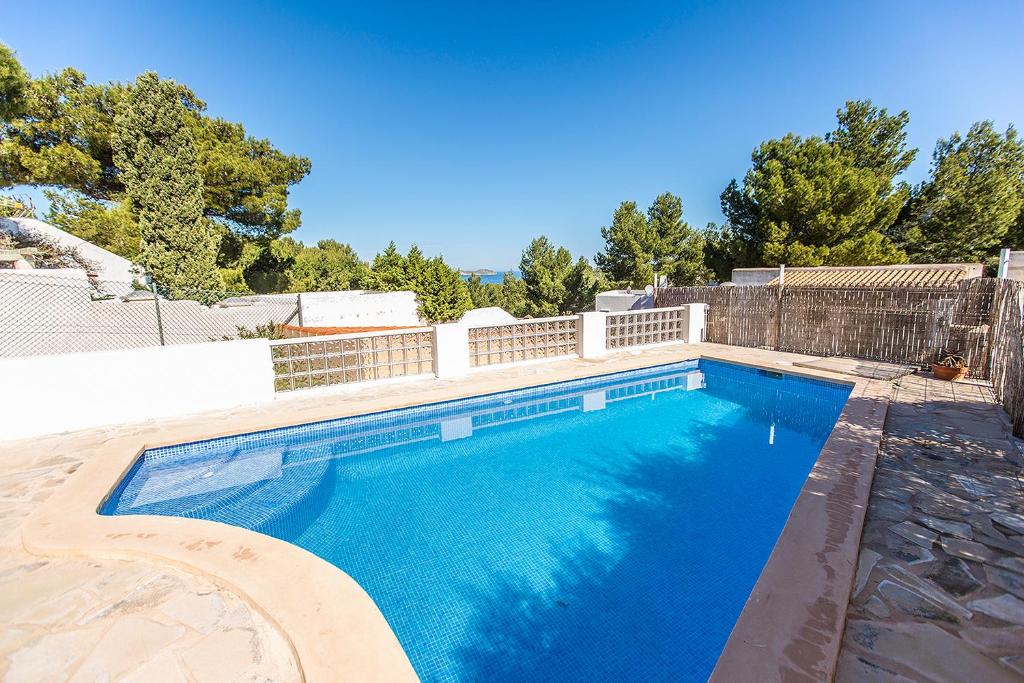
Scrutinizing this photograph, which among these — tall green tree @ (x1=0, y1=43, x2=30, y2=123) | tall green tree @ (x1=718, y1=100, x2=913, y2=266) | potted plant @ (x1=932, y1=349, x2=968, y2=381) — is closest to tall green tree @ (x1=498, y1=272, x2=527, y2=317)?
tall green tree @ (x1=718, y1=100, x2=913, y2=266)

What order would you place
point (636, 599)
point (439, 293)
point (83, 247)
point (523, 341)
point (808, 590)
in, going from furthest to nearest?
1. point (439, 293)
2. point (83, 247)
3. point (523, 341)
4. point (636, 599)
5. point (808, 590)

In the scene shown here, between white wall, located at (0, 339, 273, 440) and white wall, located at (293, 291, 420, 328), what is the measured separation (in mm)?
9221

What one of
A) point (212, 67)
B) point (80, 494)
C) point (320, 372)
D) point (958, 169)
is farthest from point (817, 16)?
point (212, 67)

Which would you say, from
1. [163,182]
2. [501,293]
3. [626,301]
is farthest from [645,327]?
[501,293]

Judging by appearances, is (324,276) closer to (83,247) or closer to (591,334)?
(83,247)

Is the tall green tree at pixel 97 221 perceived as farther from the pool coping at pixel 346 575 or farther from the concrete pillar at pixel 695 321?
the concrete pillar at pixel 695 321

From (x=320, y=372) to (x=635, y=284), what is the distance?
21.8 m

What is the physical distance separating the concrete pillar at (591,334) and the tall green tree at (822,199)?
36.2 feet

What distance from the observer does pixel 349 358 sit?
7.81 metres

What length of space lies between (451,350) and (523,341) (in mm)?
1835

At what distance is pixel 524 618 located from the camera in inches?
116

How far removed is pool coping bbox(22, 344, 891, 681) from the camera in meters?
2.21

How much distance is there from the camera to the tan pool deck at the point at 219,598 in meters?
2.20

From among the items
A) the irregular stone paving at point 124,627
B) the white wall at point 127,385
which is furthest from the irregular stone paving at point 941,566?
the white wall at point 127,385
